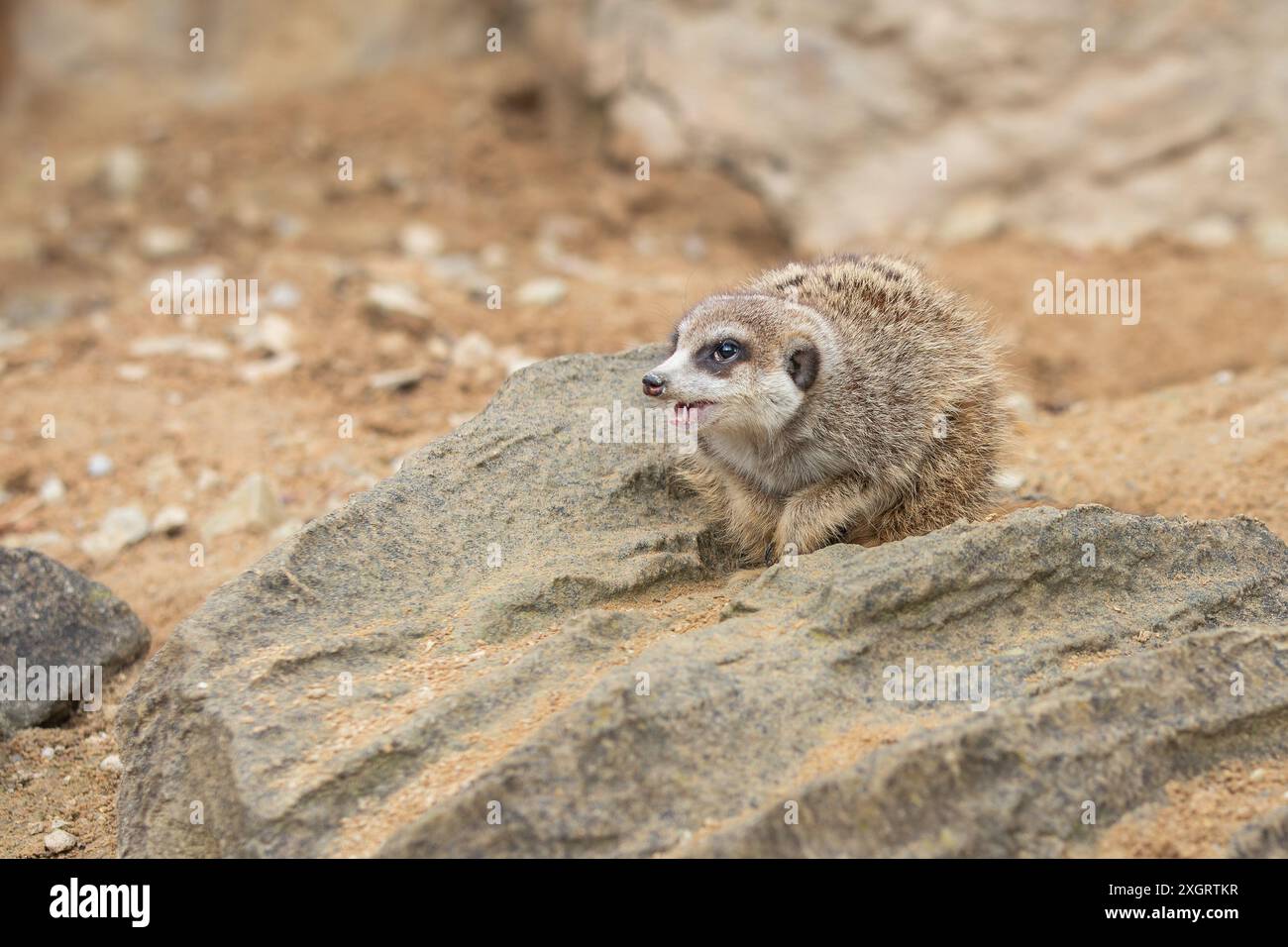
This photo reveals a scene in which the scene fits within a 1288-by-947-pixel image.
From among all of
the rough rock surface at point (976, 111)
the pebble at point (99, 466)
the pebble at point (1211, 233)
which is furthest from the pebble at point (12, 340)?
the pebble at point (1211, 233)

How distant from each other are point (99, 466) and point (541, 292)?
320cm

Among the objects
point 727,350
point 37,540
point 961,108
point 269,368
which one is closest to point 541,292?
point 269,368

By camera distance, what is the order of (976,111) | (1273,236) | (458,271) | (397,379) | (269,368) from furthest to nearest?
(976,111)
(1273,236)
(458,271)
(269,368)
(397,379)

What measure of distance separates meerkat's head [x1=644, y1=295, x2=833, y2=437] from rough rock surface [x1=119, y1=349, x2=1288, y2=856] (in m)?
0.48

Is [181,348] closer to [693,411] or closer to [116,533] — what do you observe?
[116,533]

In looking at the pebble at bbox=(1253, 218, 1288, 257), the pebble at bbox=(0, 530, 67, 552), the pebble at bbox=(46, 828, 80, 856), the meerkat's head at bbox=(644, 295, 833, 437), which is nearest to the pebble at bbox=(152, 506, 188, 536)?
the pebble at bbox=(0, 530, 67, 552)

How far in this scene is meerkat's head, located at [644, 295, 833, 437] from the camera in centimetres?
461

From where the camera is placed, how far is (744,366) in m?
4.67

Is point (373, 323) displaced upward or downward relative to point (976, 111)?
downward

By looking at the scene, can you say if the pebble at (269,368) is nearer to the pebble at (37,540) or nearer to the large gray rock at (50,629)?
the pebble at (37,540)

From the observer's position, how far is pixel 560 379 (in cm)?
548

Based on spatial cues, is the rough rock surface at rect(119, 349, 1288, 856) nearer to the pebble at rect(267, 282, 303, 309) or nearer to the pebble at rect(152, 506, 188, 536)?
the pebble at rect(152, 506, 188, 536)

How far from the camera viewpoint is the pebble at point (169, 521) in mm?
6664
